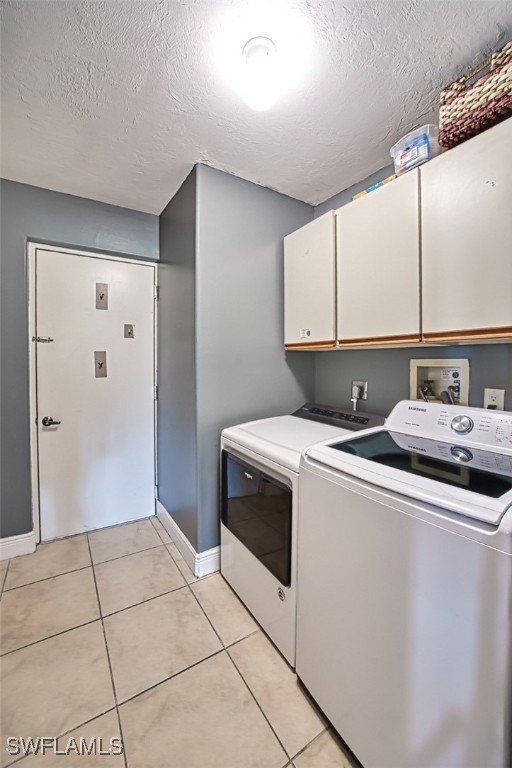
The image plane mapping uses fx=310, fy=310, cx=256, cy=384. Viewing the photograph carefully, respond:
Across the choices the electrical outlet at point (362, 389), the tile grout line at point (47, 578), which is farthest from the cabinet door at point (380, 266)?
the tile grout line at point (47, 578)

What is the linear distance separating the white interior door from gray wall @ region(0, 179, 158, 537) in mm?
110

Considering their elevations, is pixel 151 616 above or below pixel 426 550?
below

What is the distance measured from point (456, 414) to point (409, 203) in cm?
87

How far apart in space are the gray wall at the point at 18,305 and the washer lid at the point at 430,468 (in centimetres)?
196

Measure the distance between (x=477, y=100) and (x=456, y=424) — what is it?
1.14 metres

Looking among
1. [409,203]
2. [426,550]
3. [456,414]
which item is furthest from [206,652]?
[409,203]

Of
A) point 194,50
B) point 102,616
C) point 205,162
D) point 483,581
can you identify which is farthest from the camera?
point 205,162

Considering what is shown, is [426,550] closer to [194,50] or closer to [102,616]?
[102,616]

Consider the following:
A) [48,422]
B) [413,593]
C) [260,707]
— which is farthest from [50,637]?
[413,593]

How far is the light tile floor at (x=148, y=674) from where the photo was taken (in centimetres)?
103

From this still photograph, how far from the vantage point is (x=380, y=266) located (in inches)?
55.0

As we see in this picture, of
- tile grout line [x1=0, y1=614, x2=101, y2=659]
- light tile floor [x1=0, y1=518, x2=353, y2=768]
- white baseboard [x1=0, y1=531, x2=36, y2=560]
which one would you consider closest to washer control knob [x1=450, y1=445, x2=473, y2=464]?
light tile floor [x1=0, y1=518, x2=353, y2=768]

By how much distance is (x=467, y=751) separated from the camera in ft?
2.20

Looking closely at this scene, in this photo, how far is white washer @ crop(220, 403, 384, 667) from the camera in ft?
4.18
